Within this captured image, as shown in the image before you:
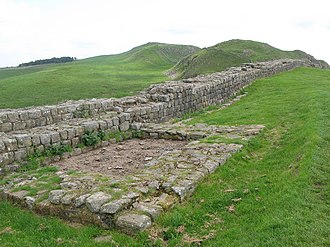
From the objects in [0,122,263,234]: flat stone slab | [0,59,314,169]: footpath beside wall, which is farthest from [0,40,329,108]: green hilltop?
[0,122,263,234]: flat stone slab

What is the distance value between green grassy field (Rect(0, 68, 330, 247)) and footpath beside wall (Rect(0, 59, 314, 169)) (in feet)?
8.93

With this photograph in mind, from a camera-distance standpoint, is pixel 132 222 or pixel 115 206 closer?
pixel 132 222

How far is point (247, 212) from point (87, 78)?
142 feet

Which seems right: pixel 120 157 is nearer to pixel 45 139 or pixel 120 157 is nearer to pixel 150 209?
pixel 45 139

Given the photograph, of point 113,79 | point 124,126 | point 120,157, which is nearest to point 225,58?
point 113,79

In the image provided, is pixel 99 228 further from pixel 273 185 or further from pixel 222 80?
pixel 222 80

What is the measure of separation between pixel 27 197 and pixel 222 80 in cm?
1545

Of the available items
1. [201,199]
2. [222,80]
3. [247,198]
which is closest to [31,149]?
[201,199]

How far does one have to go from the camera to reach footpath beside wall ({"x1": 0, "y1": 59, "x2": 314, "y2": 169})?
9.94 metres

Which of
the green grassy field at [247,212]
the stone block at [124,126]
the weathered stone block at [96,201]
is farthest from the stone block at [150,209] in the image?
the stone block at [124,126]

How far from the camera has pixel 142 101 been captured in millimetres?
15852

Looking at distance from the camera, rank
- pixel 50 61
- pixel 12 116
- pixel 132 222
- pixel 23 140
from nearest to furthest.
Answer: pixel 132 222
pixel 23 140
pixel 12 116
pixel 50 61

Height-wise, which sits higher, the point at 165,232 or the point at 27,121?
the point at 27,121

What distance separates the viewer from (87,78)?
47.7 meters
